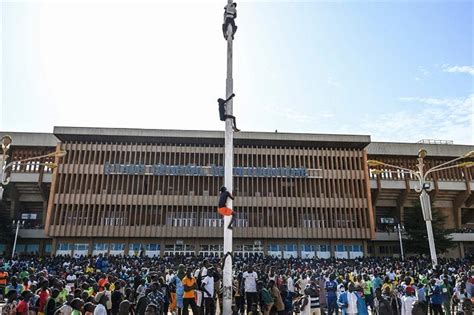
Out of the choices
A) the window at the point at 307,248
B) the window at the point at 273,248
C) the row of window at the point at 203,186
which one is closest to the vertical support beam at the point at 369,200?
the row of window at the point at 203,186

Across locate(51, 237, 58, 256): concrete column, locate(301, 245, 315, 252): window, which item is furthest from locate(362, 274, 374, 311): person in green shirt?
locate(51, 237, 58, 256): concrete column

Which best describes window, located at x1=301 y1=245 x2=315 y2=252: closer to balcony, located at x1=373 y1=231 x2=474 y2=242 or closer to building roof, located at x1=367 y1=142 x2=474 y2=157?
balcony, located at x1=373 y1=231 x2=474 y2=242

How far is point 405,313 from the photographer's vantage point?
873 centimetres

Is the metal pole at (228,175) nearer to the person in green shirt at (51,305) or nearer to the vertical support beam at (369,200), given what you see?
the person in green shirt at (51,305)

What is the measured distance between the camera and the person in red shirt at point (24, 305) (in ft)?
25.0

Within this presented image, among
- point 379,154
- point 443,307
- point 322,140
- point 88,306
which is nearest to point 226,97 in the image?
point 88,306

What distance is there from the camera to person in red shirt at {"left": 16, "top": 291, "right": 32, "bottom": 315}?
25.0 ft

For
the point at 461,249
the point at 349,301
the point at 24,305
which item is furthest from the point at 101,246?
the point at 461,249

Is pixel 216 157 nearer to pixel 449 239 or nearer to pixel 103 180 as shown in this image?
pixel 103 180

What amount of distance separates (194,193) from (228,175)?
37.4m

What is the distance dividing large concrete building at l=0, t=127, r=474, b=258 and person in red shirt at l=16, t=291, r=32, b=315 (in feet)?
112

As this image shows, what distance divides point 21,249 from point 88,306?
45378 millimetres

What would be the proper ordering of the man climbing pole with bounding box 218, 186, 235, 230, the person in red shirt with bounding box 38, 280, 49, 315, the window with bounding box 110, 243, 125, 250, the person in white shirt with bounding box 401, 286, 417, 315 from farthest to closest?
the window with bounding box 110, 243, 125, 250 < the person in red shirt with bounding box 38, 280, 49, 315 < the person in white shirt with bounding box 401, 286, 417, 315 < the man climbing pole with bounding box 218, 186, 235, 230

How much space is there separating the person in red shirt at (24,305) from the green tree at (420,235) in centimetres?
4399
